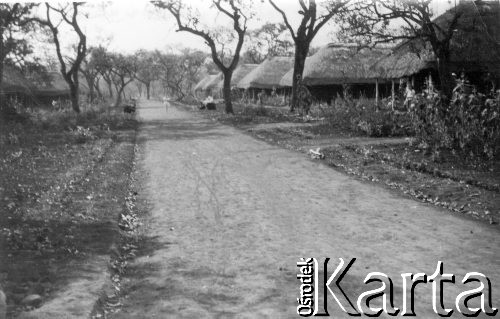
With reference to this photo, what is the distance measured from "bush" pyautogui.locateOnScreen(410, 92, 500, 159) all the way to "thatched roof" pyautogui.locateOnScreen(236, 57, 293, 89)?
1238 inches

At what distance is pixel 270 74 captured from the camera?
4541cm

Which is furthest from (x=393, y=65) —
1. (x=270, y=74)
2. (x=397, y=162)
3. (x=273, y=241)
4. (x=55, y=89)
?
(x=55, y=89)

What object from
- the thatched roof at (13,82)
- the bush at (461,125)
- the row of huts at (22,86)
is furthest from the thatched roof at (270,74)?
the bush at (461,125)

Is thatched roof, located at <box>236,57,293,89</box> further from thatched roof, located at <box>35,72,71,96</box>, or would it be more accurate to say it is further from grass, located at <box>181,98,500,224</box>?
grass, located at <box>181,98,500,224</box>

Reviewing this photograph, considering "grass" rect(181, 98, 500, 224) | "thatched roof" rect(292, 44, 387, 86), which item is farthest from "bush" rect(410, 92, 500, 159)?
"thatched roof" rect(292, 44, 387, 86)

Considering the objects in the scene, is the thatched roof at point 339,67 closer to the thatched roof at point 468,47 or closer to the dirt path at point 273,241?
the thatched roof at point 468,47

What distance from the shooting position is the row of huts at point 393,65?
1669cm

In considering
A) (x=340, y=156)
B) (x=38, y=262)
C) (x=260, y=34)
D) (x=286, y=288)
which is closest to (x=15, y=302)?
(x=38, y=262)

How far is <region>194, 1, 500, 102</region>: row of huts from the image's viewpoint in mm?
16688

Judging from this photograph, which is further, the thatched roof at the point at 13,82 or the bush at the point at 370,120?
the thatched roof at the point at 13,82

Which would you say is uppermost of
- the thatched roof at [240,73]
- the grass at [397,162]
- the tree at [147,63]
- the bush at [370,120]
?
the tree at [147,63]

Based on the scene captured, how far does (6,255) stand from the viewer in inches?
213

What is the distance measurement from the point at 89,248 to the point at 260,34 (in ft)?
198

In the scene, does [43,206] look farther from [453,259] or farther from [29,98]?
[29,98]
